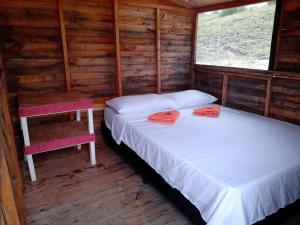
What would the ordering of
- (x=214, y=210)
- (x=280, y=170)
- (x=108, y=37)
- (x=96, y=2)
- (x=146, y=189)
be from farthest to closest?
(x=108, y=37) < (x=96, y=2) < (x=146, y=189) < (x=280, y=170) < (x=214, y=210)

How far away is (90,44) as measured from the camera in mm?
3062

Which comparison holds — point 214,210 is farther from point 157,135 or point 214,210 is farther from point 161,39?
point 161,39

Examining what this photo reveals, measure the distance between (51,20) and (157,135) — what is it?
1.91m

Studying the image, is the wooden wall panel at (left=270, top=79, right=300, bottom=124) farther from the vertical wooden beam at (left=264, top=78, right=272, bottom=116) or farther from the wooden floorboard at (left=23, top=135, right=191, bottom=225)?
the wooden floorboard at (left=23, top=135, right=191, bottom=225)

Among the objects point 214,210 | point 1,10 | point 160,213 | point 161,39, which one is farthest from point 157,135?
point 1,10

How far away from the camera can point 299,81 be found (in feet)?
8.03

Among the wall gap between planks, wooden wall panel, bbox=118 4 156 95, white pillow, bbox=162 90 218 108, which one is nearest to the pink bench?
the wall gap between planks

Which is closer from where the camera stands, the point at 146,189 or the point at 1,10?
the point at 146,189

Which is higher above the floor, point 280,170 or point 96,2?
point 96,2

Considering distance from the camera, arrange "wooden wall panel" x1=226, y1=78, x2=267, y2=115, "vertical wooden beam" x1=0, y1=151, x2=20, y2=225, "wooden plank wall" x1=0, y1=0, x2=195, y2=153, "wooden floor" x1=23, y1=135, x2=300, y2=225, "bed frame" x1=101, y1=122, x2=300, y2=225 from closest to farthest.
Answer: "vertical wooden beam" x1=0, y1=151, x2=20, y2=225 < "bed frame" x1=101, y1=122, x2=300, y2=225 < "wooden floor" x1=23, y1=135, x2=300, y2=225 < "wooden plank wall" x1=0, y1=0, x2=195, y2=153 < "wooden wall panel" x1=226, y1=78, x2=267, y2=115

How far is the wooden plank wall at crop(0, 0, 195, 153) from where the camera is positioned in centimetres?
268

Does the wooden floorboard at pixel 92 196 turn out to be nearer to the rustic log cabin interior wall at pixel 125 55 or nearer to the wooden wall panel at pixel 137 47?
the rustic log cabin interior wall at pixel 125 55

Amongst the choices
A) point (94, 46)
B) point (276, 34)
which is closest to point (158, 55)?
point (94, 46)

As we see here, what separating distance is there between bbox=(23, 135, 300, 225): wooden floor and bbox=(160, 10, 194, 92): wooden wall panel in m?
1.68
